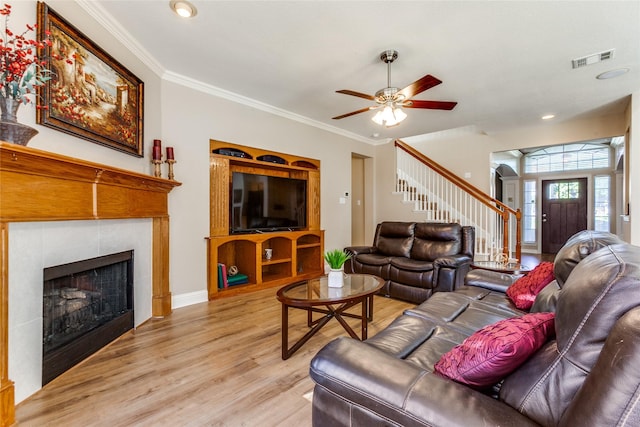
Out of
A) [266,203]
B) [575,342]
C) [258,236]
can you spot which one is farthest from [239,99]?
[575,342]

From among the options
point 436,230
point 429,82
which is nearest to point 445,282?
point 436,230

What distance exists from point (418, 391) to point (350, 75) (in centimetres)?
302

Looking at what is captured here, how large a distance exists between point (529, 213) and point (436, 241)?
214 inches

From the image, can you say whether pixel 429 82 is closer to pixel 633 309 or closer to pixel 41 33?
pixel 633 309

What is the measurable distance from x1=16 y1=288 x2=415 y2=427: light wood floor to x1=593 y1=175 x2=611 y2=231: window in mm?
6975

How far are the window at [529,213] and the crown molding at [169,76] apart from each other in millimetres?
5440

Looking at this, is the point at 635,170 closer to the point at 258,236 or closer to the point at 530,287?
the point at 530,287

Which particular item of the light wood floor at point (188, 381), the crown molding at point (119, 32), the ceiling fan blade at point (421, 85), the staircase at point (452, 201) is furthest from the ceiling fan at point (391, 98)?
the staircase at point (452, 201)

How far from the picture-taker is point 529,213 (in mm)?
7543

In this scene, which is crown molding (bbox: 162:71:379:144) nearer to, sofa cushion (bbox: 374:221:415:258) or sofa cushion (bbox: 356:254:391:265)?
sofa cushion (bbox: 374:221:415:258)

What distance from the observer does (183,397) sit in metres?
1.70

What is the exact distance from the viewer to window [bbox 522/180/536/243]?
294 inches

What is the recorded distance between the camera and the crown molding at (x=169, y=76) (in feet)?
7.23

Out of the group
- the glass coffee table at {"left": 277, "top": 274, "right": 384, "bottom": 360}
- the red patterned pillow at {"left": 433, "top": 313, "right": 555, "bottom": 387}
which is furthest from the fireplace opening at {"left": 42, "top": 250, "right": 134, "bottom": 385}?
the red patterned pillow at {"left": 433, "top": 313, "right": 555, "bottom": 387}
